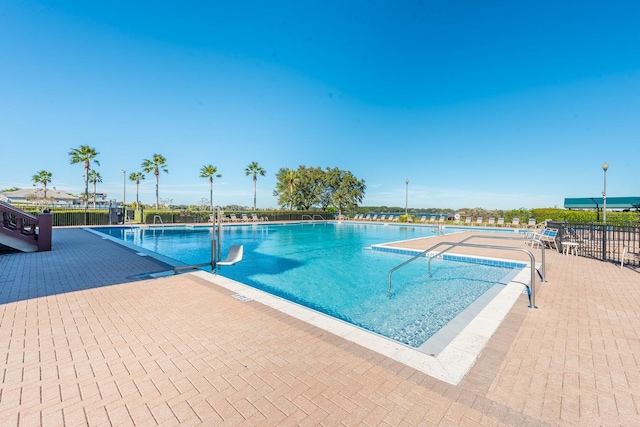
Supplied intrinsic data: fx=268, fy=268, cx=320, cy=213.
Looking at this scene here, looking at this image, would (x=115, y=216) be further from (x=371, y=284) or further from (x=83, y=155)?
(x=371, y=284)

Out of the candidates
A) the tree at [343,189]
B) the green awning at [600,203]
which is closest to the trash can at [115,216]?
the tree at [343,189]

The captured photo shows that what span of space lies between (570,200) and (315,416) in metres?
34.4

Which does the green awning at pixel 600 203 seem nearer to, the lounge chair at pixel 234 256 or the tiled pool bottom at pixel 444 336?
the tiled pool bottom at pixel 444 336

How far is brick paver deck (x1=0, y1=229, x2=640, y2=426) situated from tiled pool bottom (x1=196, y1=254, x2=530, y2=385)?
3.9 inches

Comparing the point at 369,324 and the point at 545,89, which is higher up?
the point at 545,89

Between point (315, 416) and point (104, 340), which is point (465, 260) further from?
point (104, 340)

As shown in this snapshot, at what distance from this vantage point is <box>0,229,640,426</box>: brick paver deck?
185 cm


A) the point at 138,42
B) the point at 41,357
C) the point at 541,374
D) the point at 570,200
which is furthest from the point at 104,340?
the point at 570,200

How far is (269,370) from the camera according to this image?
2387mm

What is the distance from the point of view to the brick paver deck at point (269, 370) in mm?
1849

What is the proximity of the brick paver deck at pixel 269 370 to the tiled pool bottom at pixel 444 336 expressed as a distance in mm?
100

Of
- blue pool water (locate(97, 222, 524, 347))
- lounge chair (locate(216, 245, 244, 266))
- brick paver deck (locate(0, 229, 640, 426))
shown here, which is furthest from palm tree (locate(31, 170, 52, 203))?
lounge chair (locate(216, 245, 244, 266))

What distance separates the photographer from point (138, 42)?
1217 cm

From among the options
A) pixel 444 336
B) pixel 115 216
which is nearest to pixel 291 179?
pixel 115 216
